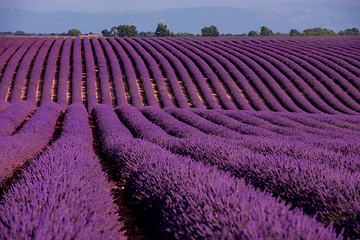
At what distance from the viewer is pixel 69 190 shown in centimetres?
247

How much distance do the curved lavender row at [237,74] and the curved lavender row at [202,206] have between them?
1527cm

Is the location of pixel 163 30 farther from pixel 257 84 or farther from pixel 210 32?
pixel 257 84

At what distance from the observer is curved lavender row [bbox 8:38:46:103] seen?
656 inches

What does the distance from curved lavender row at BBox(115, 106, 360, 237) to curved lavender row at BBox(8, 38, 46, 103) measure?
17193 millimetres

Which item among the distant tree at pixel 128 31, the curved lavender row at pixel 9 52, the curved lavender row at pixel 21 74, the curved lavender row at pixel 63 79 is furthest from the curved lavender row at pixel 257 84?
the distant tree at pixel 128 31

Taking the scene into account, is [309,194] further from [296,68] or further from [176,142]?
[296,68]

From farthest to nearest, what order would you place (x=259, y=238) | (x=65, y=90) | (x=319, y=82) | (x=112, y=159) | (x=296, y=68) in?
(x=296, y=68), (x=319, y=82), (x=65, y=90), (x=112, y=159), (x=259, y=238)

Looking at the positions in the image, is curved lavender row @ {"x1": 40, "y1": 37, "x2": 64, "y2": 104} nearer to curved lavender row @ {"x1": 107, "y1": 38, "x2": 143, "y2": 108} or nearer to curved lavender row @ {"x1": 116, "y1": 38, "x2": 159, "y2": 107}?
curved lavender row @ {"x1": 107, "y1": 38, "x2": 143, "y2": 108}

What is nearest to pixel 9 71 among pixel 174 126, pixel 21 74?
pixel 21 74

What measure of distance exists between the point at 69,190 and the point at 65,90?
58.2 ft

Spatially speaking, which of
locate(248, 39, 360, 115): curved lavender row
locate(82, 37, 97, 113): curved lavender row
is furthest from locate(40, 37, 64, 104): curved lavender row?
locate(248, 39, 360, 115): curved lavender row

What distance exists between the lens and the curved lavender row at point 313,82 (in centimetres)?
1743

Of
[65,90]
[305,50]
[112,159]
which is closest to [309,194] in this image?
[112,159]

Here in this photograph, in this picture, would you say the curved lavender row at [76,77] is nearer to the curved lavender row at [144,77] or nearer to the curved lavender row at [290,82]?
the curved lavender row at [144,77]
